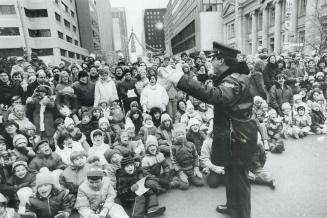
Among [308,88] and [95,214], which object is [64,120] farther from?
[308,88]

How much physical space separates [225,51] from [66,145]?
3.80 m

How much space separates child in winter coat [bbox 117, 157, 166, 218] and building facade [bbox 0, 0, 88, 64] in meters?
30.8

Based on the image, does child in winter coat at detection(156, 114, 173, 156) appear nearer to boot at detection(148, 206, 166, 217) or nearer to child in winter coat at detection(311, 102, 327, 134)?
boot at detection(148, 206, 166, 217)

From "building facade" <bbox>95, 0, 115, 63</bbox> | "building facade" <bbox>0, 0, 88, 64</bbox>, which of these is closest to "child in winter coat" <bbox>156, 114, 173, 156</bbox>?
"building facade" <bbox>0, 0, 88, 64</bbox>

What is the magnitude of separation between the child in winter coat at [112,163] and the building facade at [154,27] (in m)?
146

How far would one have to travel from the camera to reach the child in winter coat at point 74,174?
4035 mm

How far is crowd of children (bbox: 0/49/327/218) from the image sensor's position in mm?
3561

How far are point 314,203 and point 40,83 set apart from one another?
6.31m

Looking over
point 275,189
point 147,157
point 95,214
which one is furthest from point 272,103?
point 95,214

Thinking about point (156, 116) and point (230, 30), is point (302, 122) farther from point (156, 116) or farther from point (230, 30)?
point (230, 30)

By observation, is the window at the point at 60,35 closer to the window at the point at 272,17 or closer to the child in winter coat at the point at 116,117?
the window at the point at 272,17

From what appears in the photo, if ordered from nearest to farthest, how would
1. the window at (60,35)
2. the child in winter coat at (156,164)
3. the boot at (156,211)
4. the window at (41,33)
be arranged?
1. the boot at (156,211)
2. the child in winter coat at (156,164)
3. the window at (41,33)
4. the window at (60,35)

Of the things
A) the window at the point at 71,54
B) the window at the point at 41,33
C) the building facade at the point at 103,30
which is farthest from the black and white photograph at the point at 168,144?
the building facade at the point at 103,30

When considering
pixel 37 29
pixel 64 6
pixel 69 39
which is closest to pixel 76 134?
pixel 37 29
